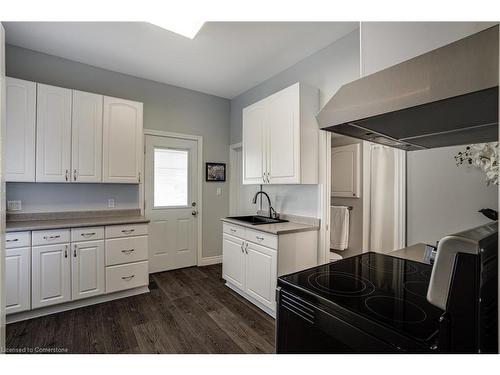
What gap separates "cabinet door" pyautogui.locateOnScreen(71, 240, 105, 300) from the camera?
2350 millimetres

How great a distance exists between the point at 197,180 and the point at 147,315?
198cm

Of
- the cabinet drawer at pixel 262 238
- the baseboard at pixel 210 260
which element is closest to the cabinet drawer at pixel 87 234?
the cabinet drawer at pixel 262 238

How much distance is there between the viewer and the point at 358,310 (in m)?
0.82

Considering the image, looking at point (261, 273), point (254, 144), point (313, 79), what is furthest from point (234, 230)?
point (313, 79)

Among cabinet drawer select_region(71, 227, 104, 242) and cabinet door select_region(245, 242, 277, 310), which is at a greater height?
cabinet drawer select_region(71, 227, 104, 242)

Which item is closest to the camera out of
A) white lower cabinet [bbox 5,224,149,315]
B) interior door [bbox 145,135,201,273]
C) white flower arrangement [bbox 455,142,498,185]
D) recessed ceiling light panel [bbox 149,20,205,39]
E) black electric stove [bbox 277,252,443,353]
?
black electric stove [bbox 277,252,443,353]

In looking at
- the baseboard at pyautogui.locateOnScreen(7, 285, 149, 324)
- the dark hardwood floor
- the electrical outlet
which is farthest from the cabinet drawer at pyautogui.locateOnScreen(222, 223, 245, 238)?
the electrical outlet

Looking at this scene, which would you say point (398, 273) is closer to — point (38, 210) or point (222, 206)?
point (222, 206)

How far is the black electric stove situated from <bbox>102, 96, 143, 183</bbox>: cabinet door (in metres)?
2.45

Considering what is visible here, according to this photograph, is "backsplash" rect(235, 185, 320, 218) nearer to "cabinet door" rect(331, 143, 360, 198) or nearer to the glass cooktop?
"cabinet door" rect(331, 143, 360, 198)

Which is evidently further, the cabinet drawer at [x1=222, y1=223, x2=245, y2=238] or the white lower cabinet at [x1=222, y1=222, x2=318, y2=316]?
the cabinet drawer at [x1=222, y1=223, x2=245, y2=238]

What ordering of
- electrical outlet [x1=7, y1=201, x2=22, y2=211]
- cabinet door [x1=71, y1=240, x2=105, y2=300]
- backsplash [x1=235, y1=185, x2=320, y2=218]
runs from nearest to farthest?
cabinet door [x1=71, y1=240, x2=105, y2=300], electrical outlet [x1=7, y1=201, x2=22, y2=211], backsplash [x1=235, y1=185, x2=320, y2=218]

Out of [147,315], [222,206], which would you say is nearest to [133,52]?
[222,206]
